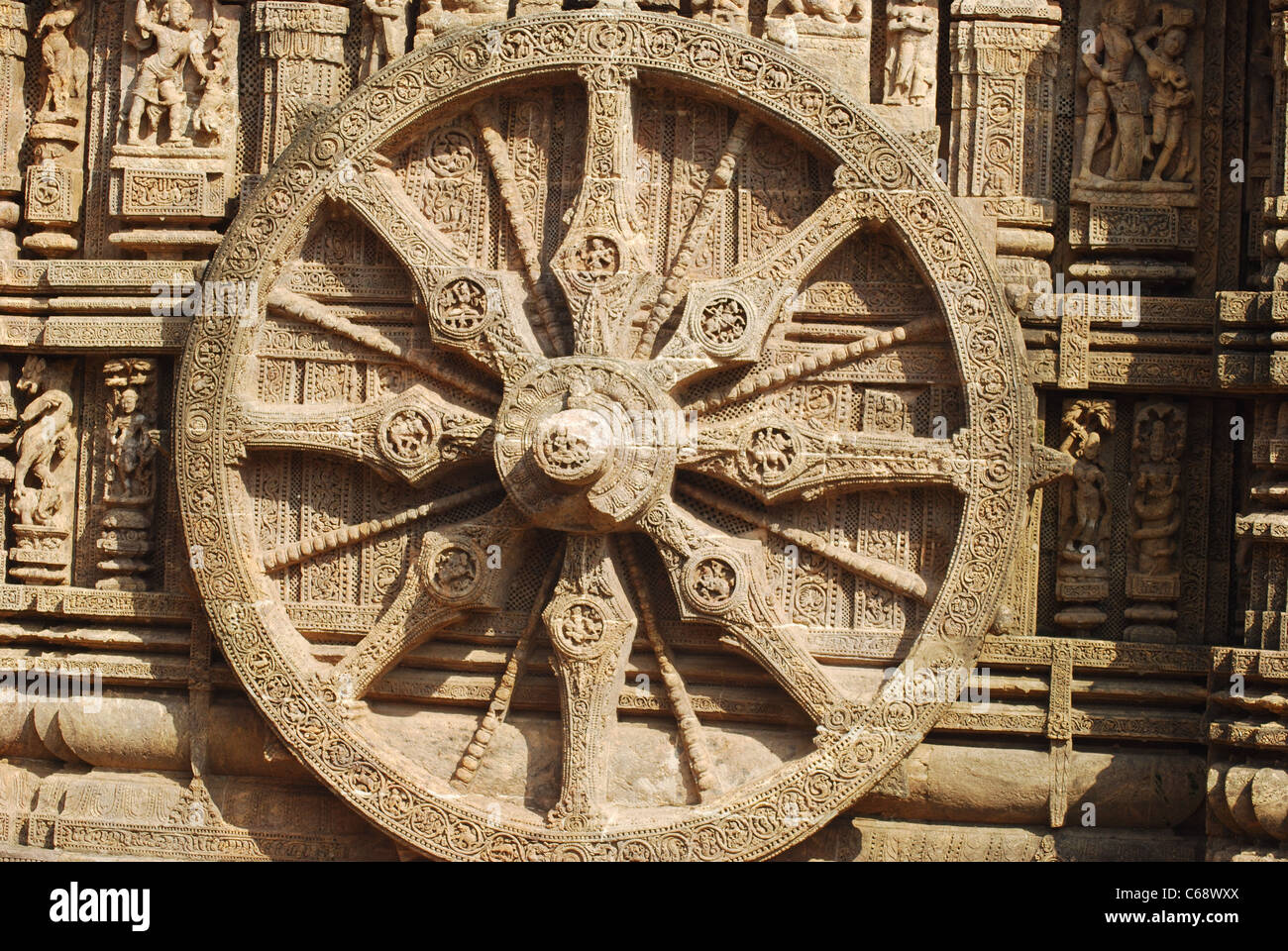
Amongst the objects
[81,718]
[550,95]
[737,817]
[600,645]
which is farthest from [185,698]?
[550,95]

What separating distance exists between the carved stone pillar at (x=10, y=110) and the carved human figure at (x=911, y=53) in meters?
4.80

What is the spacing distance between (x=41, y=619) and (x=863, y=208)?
16.6 ft

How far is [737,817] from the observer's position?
7.74 metres

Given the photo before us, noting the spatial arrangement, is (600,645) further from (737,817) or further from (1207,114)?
(1207,114)

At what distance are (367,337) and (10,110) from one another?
103 inches

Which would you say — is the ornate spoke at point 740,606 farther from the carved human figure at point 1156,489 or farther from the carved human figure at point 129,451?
the carved human figure at point 129,451

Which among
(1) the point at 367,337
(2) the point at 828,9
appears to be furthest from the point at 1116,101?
(1) the point at 367,337

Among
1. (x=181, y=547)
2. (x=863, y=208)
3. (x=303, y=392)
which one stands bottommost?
(x=181, y=547)

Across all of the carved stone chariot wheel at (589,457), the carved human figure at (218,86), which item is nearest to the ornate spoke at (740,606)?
the carved stone chariot wheel at (589,457)

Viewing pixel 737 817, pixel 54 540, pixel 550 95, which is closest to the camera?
pixel 737 817

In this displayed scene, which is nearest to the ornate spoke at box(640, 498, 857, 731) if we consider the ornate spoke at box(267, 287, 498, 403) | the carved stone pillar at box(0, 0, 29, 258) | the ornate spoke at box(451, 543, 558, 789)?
the ornate spoke at box(451, 543, 558, 789)

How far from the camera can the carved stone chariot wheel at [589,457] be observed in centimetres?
776

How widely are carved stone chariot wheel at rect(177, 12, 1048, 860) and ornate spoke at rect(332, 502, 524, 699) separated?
0.06 feet

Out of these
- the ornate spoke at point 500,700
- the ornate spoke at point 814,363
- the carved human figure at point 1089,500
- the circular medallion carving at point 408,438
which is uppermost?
the ornate spoke at point 814,363
